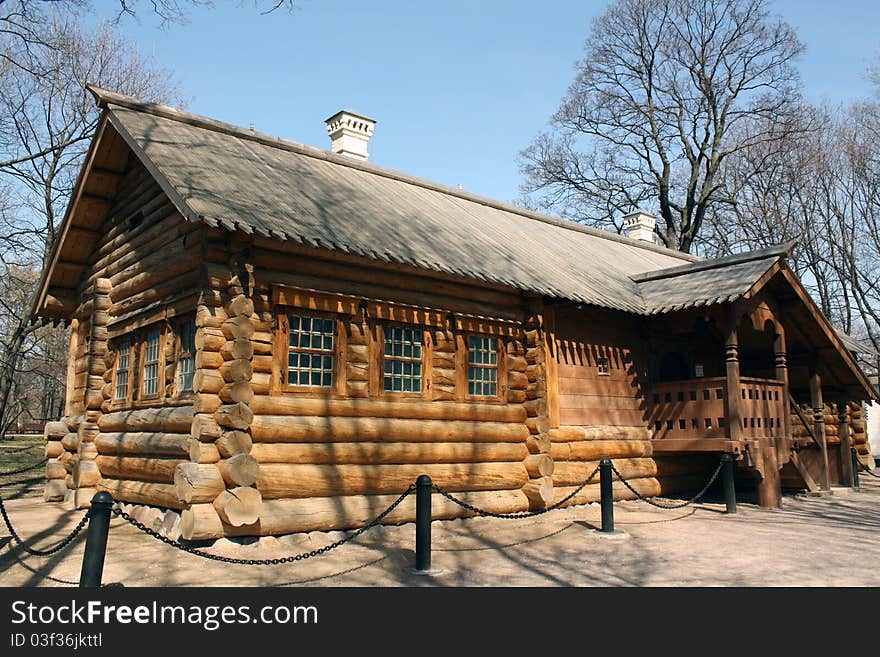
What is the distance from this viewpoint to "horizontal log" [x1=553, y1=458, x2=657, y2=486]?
1333 centimetres

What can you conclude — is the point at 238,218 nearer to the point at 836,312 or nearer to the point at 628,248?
the point at 628,248

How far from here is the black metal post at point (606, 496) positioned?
1067cm

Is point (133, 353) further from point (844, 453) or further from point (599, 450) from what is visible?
point (844, 453)

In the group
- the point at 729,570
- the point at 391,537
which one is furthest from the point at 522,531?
the point at 729,570

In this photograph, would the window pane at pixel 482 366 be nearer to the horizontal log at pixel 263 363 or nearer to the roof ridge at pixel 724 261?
the horizontal log at pixel 263 363

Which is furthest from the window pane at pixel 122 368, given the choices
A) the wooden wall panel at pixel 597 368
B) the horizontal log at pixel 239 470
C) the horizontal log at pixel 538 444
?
the wooden wall panel at pixel 597 368

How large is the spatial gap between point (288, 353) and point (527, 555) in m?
4.16

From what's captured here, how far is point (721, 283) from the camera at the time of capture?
14.1 m

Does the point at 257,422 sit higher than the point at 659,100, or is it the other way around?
the point at 659,100

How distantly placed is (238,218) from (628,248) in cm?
1502

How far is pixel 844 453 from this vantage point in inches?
701

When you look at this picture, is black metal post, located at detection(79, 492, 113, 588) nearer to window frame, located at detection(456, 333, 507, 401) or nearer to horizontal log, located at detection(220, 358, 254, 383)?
horizontal log, located at detection(220, 358, 254, 383)

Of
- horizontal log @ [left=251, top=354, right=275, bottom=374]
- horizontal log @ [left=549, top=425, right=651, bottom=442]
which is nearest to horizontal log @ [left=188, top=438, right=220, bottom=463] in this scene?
horizontal log @ [left=251, top=354, right=275, bottom=374]

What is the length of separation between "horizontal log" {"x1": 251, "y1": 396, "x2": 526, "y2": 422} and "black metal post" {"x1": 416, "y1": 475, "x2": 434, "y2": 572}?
2.43m
